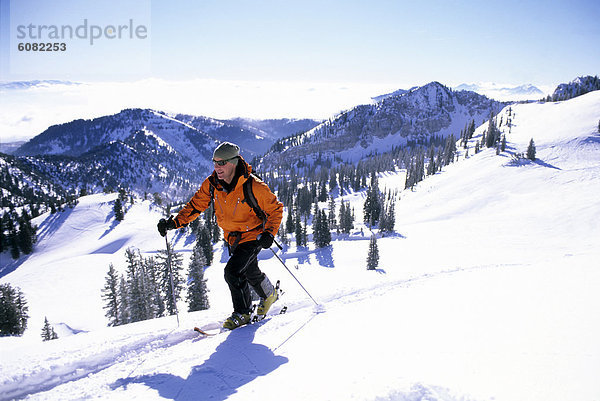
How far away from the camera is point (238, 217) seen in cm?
611

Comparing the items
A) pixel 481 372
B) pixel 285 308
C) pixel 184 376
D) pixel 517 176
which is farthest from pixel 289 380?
pixel 517 176

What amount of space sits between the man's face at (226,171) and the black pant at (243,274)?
149 cm

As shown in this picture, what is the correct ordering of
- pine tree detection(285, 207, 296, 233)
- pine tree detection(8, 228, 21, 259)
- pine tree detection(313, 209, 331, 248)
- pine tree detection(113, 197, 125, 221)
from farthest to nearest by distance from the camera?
pine tree detection(113, 197, 125, 221) < pine tree detection(285, 207, 296, 233) < pine tree detection(8, 228, 21, 259) < pine tree detection(313, 209, 331, 248)

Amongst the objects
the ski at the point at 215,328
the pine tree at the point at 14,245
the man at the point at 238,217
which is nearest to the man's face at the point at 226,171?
the man at the point at 238,217

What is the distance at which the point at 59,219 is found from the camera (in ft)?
329

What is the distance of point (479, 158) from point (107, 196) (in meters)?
140

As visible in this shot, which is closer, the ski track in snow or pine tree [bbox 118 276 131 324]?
the ski track in snow

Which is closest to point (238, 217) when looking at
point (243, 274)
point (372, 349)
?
point (243, 274)

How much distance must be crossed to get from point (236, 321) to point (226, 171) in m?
3.45

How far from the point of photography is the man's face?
5.71 m

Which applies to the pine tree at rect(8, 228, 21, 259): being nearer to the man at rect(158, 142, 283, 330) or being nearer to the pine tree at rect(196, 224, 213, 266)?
the pine tree at rect(196, 224, 213, 266)

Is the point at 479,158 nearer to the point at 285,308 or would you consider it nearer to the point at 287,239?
the point at 287,239

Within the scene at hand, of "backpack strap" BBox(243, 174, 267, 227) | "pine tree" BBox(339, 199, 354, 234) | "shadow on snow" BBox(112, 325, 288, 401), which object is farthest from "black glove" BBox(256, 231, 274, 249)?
"pine tree" BBox(339, 199, 354, 234)

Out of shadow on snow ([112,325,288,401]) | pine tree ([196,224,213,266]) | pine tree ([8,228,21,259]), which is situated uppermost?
shadow on snow ([112,325,288,401])
